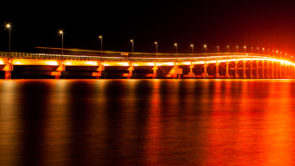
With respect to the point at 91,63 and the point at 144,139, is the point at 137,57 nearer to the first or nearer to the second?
the point at 91,63

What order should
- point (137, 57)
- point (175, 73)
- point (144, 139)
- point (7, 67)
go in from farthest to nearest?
point (137, 57) < point (175, 73) < point (7, 67) < point (144, 139)

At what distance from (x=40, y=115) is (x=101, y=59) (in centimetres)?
8731

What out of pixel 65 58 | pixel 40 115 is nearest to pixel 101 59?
pixel 65 58

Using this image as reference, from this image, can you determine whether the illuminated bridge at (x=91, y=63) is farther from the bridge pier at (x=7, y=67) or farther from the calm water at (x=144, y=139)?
the calm water at (x=144, y=139)

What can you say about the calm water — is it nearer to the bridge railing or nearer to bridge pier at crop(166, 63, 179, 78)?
the bridge railing

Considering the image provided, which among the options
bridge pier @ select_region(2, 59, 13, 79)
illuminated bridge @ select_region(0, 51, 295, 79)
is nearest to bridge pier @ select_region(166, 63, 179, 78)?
illuminated bridge @ select_region(0, 51, 295, 79)

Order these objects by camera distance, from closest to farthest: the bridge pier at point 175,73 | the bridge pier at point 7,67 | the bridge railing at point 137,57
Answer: the bridge pier at point 7,67 → the bridge railing at point 137,57 → the bridge pier at point 175,73

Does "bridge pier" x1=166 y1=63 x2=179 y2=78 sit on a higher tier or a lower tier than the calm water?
higher

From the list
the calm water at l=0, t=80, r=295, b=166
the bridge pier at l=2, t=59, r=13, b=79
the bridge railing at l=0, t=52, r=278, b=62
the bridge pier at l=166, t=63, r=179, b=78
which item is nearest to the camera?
the calm water at l=0, t=80, r=295, b=166

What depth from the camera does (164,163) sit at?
6.52 m

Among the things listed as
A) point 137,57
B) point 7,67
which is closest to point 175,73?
→ point 137,57

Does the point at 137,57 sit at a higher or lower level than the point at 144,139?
higher

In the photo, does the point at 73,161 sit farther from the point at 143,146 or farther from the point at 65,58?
the point at 65,58

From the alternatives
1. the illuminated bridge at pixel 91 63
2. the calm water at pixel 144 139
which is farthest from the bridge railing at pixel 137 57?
the calm water at pixel 144 139
